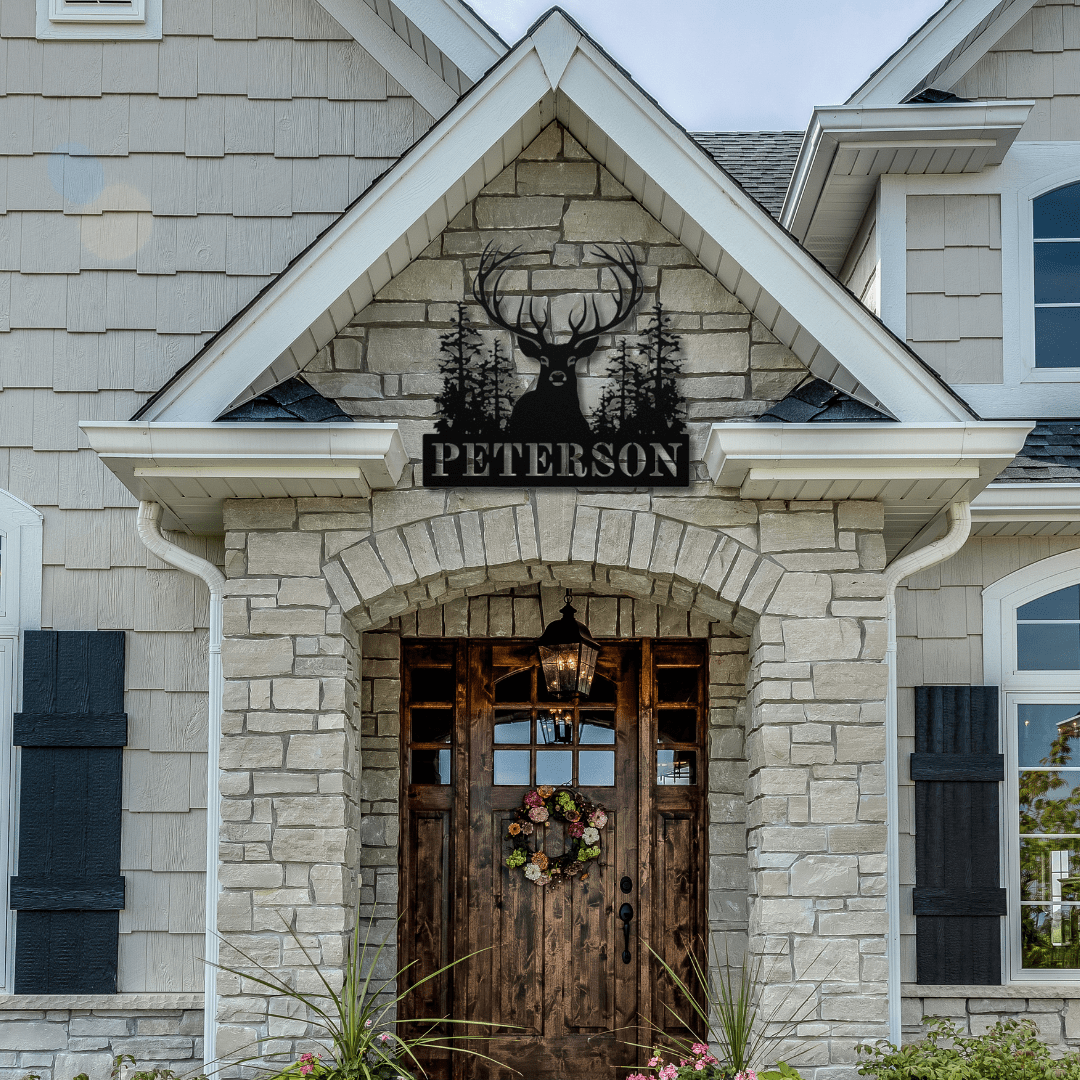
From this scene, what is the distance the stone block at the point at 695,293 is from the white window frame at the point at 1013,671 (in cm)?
217

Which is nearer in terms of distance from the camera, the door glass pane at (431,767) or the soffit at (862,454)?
the soffit at (862,454)

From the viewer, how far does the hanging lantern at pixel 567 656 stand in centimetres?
576

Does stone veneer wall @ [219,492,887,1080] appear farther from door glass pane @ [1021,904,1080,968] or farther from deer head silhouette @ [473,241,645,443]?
door glass pane @ [1021,904,1080,968]

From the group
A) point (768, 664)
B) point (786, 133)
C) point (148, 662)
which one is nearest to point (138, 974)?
point (148, 662)

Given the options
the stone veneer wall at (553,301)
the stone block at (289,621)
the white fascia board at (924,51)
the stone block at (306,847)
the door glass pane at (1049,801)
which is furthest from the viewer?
the white fascia board at (924,51)

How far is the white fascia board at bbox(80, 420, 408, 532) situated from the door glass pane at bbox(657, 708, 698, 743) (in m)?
2.34

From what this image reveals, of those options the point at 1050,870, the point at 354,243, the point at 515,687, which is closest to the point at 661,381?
the point at 354,243

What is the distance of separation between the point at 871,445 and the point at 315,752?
242cm

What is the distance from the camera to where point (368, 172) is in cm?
615

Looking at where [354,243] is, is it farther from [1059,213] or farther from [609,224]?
[1059,213]

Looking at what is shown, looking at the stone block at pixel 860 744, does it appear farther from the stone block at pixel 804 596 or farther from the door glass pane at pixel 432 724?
the door glass pane at pixel 432 724

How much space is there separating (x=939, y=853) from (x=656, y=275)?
3044 mm

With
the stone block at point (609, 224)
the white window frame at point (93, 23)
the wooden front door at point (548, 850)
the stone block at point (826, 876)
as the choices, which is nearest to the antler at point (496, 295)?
the stone block at point (609, 224)

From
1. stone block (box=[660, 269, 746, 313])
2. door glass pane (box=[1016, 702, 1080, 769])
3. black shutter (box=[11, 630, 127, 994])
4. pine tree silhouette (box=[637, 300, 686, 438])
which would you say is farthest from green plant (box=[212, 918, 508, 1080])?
door glass pane (box=[1016, 702, 1080, 769])
